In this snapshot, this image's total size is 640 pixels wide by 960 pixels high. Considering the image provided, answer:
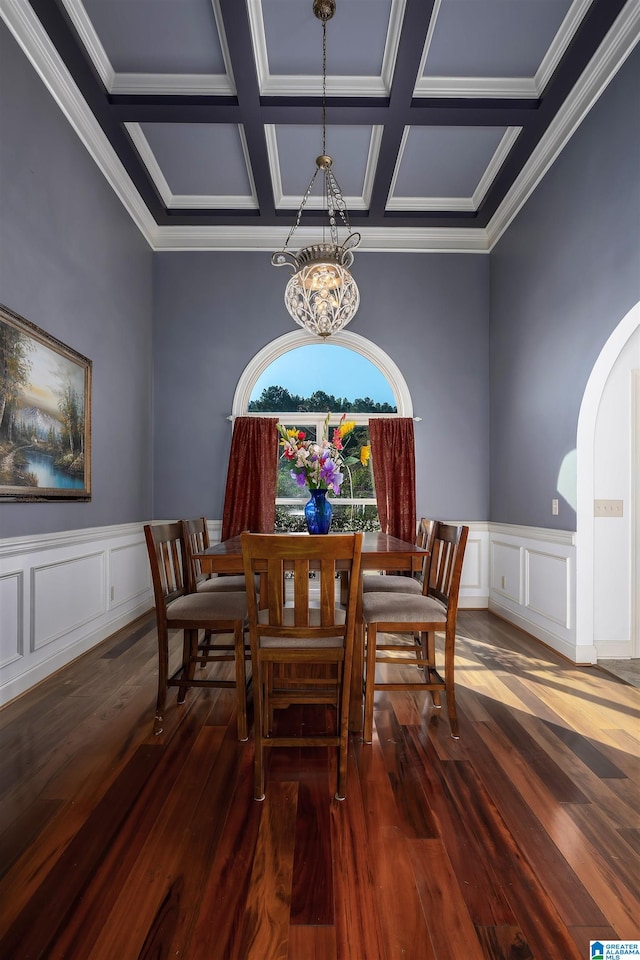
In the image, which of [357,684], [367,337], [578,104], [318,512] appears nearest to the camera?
[357,684]

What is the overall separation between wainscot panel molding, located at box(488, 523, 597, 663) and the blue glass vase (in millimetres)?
1702

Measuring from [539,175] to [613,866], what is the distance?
167 inches

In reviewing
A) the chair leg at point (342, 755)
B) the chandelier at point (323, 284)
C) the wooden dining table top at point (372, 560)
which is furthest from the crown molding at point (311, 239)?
the chair leg at point (342, 755)

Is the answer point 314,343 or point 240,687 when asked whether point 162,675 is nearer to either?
point 240,687

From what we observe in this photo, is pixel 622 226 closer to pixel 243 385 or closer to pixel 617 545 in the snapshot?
pixel 617 545

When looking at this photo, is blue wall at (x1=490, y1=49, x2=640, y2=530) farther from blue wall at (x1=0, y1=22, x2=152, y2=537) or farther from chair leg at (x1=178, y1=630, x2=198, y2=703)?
blue wall at (x1=0, y1=22, x2=152, y2=537)

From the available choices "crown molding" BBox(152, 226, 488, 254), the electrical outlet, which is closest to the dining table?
the electrical outlet

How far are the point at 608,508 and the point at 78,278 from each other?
3.79 meters

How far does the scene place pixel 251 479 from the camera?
4996 mm

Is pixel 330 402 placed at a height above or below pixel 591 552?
above

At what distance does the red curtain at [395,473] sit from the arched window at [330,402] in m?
0.18

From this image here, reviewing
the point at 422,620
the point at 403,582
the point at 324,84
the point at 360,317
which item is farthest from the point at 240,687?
the point at 360,317

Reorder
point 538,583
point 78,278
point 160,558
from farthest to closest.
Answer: point 538,583, point 78,278, point 160,558

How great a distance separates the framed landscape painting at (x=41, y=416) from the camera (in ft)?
8.84
